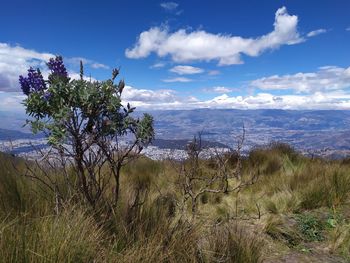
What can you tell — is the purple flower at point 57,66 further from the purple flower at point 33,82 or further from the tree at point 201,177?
Result: the tree at point 201,177

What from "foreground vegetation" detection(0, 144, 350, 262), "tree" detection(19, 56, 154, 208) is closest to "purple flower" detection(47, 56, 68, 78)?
"tree" detection(19, 56, 154, 208)

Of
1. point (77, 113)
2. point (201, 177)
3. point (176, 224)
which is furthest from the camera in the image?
point (201, 177)

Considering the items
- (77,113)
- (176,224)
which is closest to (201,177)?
(176,224)

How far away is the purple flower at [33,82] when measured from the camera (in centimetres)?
362

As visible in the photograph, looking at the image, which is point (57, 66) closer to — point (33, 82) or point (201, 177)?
point (33, 82)

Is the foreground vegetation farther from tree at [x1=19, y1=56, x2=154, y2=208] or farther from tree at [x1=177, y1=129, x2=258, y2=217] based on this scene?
tree at [x1=19, y1=56, x2=154, y2=208]

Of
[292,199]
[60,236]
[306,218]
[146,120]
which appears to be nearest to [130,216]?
[146,120]

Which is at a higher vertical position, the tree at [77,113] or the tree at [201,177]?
the tree at [77,113]

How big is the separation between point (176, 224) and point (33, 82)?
86.7 inches

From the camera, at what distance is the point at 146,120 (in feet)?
12.3

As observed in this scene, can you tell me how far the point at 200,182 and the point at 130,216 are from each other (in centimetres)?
422

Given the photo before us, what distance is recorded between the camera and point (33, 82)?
3646mm

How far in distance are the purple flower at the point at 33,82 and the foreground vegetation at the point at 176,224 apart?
116 cm

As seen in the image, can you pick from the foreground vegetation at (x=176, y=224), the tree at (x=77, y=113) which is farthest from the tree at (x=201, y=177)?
the tree at (x=77, y=113)
